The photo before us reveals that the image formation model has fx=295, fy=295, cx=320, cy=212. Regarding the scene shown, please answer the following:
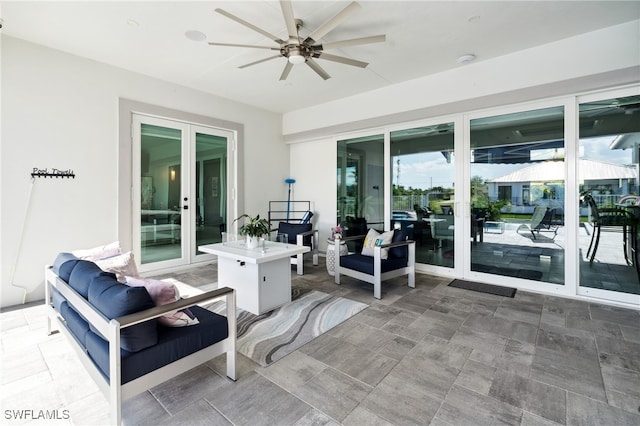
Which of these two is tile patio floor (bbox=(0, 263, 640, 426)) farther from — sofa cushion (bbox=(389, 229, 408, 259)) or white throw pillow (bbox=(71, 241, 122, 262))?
sofa cushion (bbox=(389, 229, 408, 259))

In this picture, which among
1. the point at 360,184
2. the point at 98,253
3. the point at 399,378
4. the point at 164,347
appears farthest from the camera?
the point at 360,184

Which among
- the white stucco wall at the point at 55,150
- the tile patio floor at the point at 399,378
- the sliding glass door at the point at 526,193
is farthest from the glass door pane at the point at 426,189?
the white stucco wall at the point at 55,150

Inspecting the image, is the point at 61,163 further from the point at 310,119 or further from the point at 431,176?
the point at 431,176

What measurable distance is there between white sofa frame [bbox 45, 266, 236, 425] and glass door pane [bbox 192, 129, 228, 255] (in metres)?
3.07

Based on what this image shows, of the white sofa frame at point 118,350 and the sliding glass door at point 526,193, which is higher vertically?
the sliding glass door at point 526,193

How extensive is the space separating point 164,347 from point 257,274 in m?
1.49

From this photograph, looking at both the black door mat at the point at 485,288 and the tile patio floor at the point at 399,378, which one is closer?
the tile patio floor at the point at 399,378

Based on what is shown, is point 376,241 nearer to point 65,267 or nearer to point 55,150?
point 65,267

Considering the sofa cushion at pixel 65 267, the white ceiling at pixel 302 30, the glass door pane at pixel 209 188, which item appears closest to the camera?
the sofa cushion at pixel 65 267

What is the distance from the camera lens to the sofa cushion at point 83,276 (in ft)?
6.00

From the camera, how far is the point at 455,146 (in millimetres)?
4453

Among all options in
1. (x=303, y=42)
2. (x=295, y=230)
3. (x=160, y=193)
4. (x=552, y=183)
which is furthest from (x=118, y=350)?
(x=552, y=183)

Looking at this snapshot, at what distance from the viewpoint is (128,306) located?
153 cm

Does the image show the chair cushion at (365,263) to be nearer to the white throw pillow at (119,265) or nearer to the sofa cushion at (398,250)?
the sofa cushion at (398,250)
